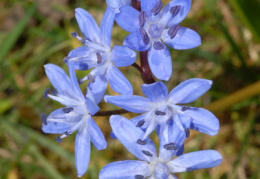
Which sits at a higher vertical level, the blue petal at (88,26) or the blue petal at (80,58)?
the blue petal at (88,26)

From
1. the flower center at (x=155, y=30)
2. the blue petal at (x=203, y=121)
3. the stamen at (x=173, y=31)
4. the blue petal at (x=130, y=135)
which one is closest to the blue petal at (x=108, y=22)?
the flower center at (x=155, y=30)

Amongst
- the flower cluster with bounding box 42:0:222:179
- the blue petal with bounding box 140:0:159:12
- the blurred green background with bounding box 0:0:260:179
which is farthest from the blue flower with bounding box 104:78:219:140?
the blurred green background with bounding box 0:0:260:179

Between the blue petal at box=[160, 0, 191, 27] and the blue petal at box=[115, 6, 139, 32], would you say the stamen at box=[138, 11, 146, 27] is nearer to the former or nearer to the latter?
the blue petal at box=[115, 6, 139, 32]

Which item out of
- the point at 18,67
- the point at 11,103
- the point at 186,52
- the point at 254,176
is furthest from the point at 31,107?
the point at 254,176

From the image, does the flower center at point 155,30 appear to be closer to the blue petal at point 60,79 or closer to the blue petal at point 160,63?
the blue petal at point 160,63

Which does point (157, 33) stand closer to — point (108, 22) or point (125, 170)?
point (108, 22)

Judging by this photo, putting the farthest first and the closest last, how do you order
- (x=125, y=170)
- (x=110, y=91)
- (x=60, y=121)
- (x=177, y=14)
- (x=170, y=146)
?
(x=110, y=91)
(x=60, y=121)
(x=177, y=14)
(x=125, y=170)
(x=170, y=146)

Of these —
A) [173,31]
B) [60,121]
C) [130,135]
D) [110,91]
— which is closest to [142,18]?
[173,31]
